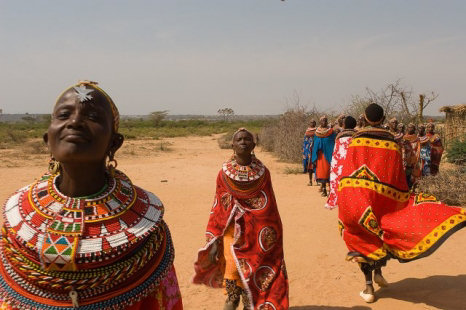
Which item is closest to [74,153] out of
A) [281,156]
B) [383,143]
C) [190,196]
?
[383,143]

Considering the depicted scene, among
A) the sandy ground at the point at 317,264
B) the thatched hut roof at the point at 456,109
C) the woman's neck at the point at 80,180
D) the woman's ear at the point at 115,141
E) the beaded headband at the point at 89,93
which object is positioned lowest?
the sandy ground at the point at 317,264

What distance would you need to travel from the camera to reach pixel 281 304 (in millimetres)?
3584

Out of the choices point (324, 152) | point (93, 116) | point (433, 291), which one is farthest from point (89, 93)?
point (324, 152)

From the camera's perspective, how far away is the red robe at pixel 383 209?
3.79 metres

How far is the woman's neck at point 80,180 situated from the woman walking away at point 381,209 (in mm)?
3013

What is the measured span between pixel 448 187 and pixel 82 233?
349 inches

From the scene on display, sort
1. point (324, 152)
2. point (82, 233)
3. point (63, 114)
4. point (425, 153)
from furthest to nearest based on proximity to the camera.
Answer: point (425, 153) < point (324, 152) < point (63, 114) < point (82, 233)

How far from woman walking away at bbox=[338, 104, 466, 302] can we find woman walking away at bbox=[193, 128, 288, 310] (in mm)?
910

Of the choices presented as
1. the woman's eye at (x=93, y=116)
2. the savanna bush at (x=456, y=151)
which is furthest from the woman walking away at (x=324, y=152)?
the woman's eye at (x=93, y=116)

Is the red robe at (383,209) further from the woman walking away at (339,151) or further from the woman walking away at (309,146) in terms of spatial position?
the woman walking away at (309,146)

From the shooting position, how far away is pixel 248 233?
3.73 m

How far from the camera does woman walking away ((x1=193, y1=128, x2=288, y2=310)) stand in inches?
145

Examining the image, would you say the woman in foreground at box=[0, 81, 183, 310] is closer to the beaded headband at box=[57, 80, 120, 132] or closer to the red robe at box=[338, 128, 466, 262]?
the beaded headband at box=[57, 80, 120, 132]

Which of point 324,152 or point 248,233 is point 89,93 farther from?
point 324,152
